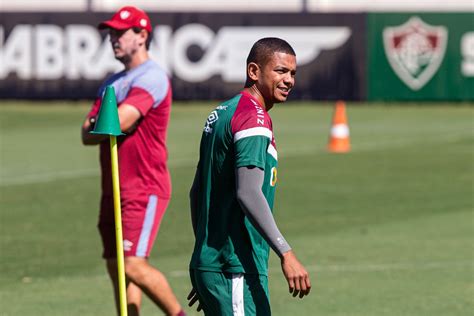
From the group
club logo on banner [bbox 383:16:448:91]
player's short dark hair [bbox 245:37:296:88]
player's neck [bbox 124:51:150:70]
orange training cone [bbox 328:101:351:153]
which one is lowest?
club logo on banner [bbox 383:16:448:91]

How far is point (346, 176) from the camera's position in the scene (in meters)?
17.7

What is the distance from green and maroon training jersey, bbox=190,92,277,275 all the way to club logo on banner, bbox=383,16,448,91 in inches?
974

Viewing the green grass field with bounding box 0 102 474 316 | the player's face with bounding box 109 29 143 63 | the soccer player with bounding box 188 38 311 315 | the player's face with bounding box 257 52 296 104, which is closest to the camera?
the soccer player with bounding box 188 38 311 315

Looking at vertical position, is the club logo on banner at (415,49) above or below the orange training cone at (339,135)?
below

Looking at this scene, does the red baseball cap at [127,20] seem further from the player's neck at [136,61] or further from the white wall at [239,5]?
the white wall at [239,5]

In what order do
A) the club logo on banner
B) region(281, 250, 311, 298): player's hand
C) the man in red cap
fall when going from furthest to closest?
the club logo on banner, the man in red cap, region(281, 250, 311, 298): player's hand

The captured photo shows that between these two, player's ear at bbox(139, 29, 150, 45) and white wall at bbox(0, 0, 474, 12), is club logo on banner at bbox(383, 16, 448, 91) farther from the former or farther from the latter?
player's ear at bbox(139, 29, 150, 45)

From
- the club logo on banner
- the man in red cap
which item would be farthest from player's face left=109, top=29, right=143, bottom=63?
the club logo on banner

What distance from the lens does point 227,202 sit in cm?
627

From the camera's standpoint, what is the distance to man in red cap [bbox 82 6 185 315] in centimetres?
852

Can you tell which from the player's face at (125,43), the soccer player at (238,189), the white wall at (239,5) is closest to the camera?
the soccer player at (238,189)

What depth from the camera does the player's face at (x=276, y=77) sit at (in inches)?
250

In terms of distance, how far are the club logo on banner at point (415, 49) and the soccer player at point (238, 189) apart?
80.8 ft

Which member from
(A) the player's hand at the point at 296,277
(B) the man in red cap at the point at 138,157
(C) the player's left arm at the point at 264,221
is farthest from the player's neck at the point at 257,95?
(B) the man in red cap at the point at 138,157
